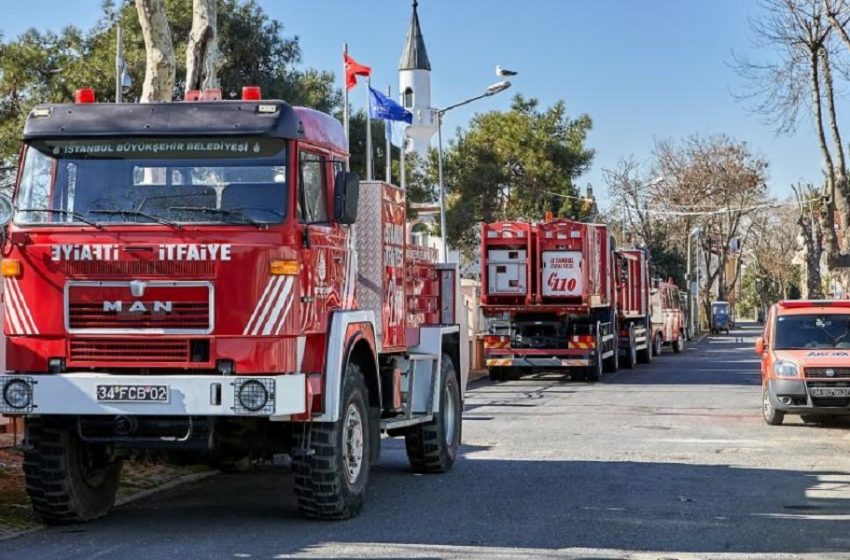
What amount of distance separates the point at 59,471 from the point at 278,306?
2011 millimetres

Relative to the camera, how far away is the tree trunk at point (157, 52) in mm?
15438

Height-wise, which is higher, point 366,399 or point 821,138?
point 821,138

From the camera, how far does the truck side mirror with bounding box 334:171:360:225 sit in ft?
34.2

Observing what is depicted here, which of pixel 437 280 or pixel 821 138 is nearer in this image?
pixel 437 280

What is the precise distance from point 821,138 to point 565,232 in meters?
5.77

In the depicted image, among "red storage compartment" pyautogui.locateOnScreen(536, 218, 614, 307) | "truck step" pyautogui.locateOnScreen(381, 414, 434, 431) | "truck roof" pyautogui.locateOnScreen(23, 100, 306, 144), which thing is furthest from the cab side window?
"red storage compartment" pyautogui.locateOnScreen(536, 218, 614, 307)

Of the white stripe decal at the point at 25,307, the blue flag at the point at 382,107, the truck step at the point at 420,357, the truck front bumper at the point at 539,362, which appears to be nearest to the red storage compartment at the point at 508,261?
the truck front bumper at the point at 539,362

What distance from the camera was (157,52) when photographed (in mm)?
15586

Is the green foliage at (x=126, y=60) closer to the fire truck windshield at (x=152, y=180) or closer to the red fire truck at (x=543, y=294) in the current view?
the red fire truck at (x=543, y=294)

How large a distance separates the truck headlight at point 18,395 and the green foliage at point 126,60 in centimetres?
2377

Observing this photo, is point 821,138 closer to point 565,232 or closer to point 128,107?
point 565,232

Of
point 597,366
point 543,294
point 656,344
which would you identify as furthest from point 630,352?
point 656,344

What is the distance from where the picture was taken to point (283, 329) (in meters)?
9.80

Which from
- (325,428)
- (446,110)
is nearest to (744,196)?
(446,110)
